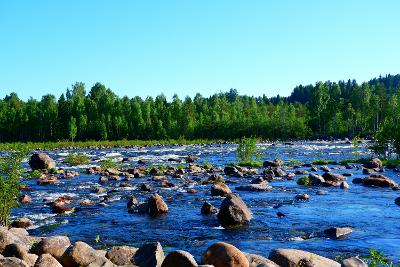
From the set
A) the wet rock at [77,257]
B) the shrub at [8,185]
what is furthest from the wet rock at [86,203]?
the wet rock at [77,257]

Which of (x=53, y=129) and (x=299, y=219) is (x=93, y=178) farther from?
(x=53, y=129)

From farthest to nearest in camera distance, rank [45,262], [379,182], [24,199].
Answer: [379,182] → [24,199] → [45,262]

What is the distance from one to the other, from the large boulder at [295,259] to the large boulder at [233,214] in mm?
7062

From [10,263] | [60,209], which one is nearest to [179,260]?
[10,263]

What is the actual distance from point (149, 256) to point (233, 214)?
8438 mm

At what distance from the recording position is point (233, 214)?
2031 cm

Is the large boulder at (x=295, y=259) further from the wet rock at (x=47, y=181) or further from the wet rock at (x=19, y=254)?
the wet rock at (x=47, y=181)

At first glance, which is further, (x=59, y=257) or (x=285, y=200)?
(x=285, y=200)

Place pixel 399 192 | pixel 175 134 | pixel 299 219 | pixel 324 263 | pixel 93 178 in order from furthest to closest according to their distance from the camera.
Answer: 1. pixel 175 134
2. pixel 93 178
3. pixel 399 192
4. pixel 299 219
5. pixel 324 263

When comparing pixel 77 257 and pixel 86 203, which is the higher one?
pixel 77 257

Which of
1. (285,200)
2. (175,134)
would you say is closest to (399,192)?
(285,200)

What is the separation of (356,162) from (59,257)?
43.4 meters

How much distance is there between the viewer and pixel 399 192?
29.4 metres

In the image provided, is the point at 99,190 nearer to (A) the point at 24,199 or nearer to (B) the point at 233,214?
(A) the point at 24,199
